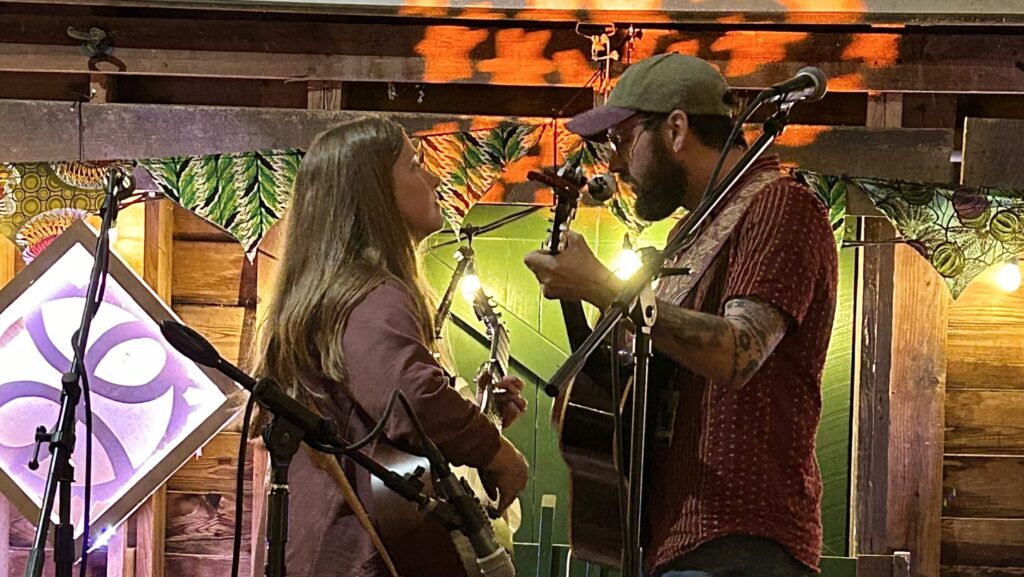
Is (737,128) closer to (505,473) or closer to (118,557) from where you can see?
(505,473)

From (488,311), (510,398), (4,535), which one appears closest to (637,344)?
(510,398)

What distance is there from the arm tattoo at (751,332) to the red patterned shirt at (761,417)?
2 centimetres

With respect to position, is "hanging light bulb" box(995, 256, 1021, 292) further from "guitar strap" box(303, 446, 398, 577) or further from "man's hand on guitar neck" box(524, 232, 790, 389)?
"guitar strap" box(303, 446, 398, 577)

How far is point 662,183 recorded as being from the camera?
2.77 meters

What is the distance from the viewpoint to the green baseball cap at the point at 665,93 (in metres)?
2.73

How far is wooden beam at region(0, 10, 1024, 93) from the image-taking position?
207 inches

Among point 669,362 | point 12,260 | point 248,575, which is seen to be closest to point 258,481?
point 248,575

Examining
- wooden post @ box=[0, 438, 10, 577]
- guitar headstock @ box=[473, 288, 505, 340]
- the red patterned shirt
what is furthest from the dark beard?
wooden post @ box=[0, 438, 10, 577]

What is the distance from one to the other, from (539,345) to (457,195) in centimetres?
101

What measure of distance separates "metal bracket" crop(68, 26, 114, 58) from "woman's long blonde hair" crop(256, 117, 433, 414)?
257 centimetres

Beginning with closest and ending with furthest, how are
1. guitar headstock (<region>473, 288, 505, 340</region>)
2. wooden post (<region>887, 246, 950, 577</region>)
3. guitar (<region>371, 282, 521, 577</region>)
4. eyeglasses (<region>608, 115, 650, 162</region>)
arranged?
guitar (<region>371, 282, 521, 577</region>), eyeglasses (<region>608, 115, 650, 162</region>), guitar headstock (<region>473, 288, 505, 340</region>), wooden post (<region>887, 246, 950, 577</region>)

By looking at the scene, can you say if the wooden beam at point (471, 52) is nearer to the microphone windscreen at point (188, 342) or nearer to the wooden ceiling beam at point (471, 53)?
the wooden ceiling beam at point (471, 53)

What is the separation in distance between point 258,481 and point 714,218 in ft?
10.0

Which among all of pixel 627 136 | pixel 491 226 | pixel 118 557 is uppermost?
pixel 491 226
